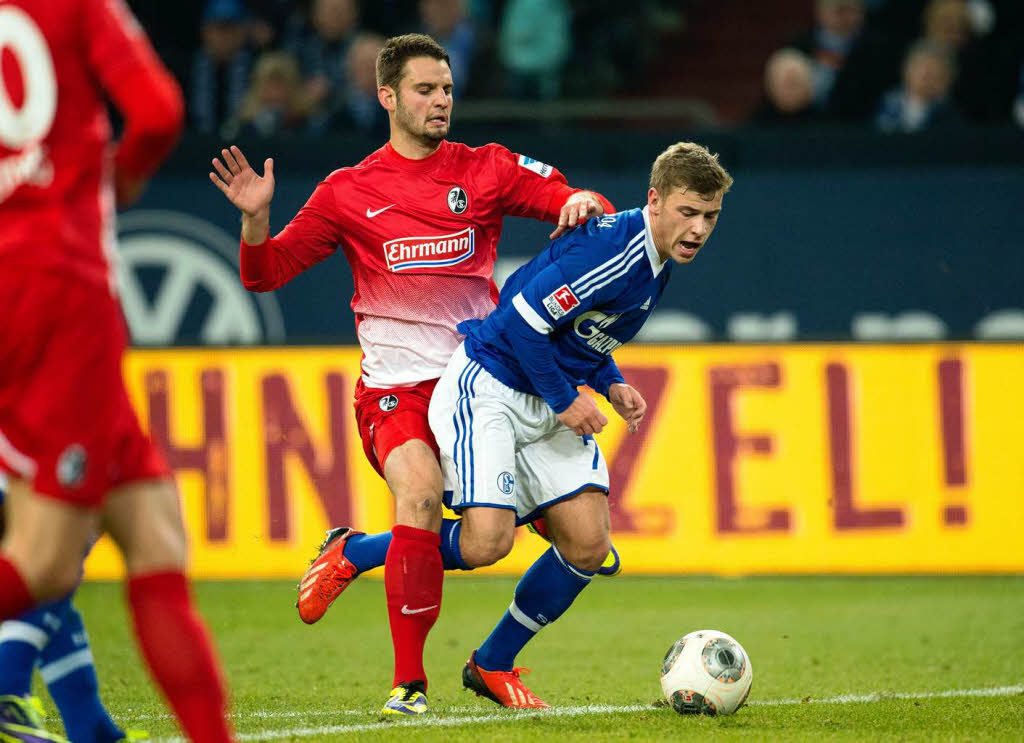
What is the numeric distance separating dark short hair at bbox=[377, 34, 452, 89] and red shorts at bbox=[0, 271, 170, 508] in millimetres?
2435

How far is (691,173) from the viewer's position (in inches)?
195

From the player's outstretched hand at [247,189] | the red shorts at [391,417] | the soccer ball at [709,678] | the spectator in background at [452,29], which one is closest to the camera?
the soccer ball at [709,678]

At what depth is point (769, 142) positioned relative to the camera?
10.5 meters

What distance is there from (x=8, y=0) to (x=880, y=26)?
9237mm

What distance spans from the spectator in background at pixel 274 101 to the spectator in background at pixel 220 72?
14.9 inches

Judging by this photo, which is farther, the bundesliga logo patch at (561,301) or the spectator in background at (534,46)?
the spectator in background at (534,46)

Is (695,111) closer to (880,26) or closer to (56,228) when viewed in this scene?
(880,26)

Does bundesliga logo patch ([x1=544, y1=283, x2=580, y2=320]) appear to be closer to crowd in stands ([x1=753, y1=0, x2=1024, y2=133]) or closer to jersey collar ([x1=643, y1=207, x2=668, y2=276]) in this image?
jersey collar ([x1=643, y1=207, x2=668, y2=276])

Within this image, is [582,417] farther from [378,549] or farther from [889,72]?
[889,72]

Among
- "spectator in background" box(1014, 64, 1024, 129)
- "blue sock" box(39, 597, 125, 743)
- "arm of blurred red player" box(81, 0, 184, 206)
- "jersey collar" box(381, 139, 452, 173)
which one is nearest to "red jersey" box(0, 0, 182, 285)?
"arm of blurred red player" box(81, 0, 184, 206)

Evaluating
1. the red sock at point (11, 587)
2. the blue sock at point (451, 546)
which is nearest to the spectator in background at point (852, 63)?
the blue sock at point (451, 546)

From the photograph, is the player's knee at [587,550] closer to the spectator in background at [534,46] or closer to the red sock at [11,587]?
the red sock at [11,587]

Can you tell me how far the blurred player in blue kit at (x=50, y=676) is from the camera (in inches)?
155

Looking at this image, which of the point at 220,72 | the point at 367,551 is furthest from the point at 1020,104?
the point at 367,551
